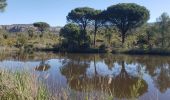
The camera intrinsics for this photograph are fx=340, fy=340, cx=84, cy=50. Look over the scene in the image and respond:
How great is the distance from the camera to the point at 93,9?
45.8m

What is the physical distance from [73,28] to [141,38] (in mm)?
8266

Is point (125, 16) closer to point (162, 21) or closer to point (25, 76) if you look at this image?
point (162, 21)

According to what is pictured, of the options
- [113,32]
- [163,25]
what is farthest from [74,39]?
[163,25]

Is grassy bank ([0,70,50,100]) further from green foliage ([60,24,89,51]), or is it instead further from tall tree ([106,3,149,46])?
tall tree ([106,3,149,46])

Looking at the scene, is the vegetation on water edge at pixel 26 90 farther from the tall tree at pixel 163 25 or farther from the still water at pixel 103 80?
the tall tree at pixel 163 25

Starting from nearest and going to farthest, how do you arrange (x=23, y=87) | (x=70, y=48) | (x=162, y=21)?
(x=23, y=87) → (x=162, y=21) → (x=70, y=48)

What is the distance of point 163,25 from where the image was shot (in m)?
35.8

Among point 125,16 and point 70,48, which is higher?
point 125,16

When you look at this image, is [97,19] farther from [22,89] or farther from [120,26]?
[22,89]

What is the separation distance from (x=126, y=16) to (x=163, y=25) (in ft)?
21.9

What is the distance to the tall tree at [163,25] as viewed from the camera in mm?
35531

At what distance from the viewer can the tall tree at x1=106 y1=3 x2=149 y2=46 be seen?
135ft

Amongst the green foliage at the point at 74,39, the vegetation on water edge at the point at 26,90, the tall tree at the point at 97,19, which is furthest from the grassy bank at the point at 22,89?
the tall tree at the point at 97,19

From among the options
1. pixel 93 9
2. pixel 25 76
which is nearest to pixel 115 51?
pixel 93 9
